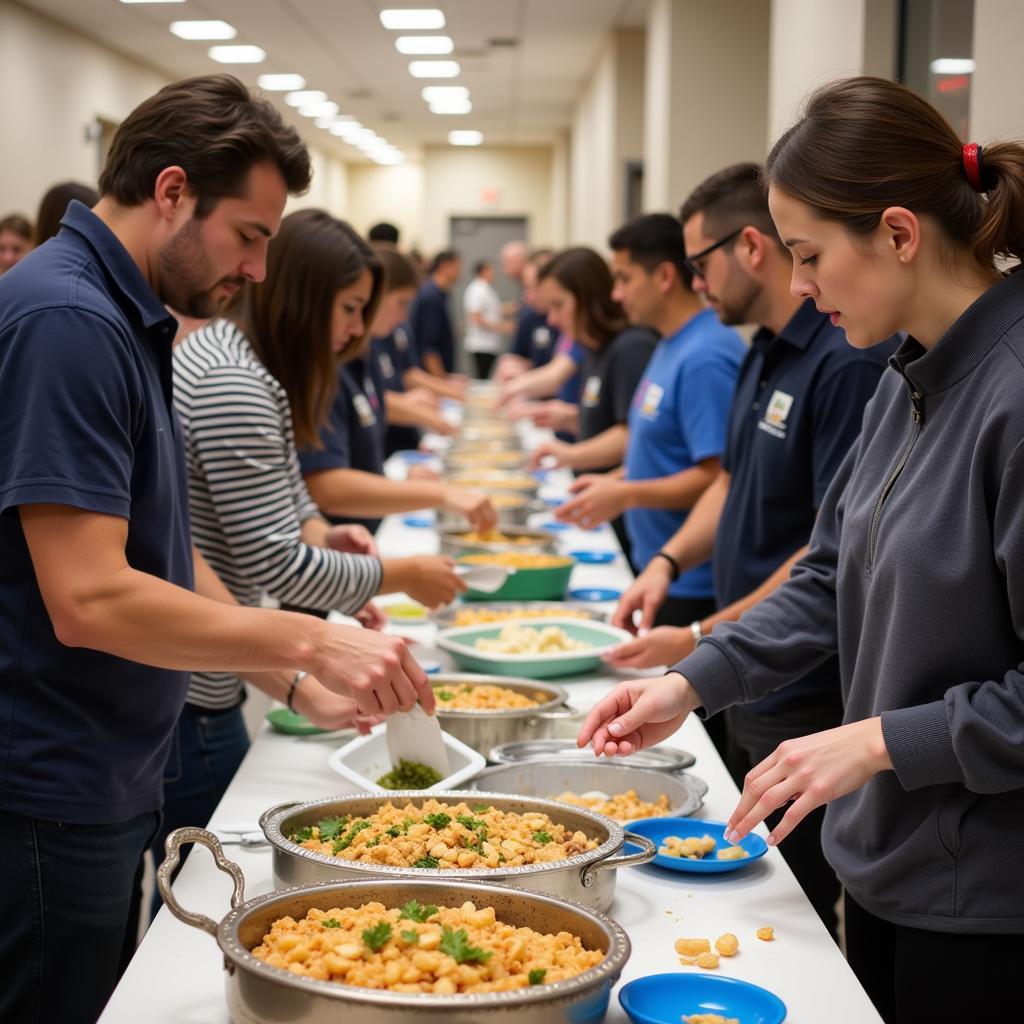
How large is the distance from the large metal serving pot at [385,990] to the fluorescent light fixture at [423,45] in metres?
8.99

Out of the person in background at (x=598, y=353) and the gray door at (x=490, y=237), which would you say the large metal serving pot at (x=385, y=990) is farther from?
the gray door at (x=490, y=237)

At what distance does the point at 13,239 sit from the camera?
18.9 ft

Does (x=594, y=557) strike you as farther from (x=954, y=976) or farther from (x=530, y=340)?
(x=530, y=340)

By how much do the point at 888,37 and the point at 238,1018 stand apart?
287 centimetres

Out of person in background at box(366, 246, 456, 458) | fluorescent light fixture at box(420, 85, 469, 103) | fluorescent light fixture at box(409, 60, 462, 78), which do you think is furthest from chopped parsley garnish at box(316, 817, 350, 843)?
fluorescent light fixture at box(420, 85, 469, 103)

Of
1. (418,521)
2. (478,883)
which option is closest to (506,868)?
(478,883)

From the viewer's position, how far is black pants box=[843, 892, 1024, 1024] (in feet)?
4.41

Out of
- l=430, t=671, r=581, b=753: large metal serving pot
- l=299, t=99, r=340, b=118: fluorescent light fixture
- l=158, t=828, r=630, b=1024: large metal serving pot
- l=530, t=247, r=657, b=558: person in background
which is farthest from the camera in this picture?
l=299, t=99, r=340, b=118: fluorescent light fixture

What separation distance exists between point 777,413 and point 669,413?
3.24 feet

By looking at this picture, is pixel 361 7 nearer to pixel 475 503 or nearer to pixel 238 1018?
pixel 475 503

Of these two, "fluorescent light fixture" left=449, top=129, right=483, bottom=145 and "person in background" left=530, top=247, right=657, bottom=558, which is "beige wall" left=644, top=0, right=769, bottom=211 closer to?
"person in background" left=530, top=247, right=657, bottom=558

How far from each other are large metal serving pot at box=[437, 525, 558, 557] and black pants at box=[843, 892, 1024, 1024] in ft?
6.47

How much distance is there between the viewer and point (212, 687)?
2156mm

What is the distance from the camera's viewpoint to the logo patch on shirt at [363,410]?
347 cm
